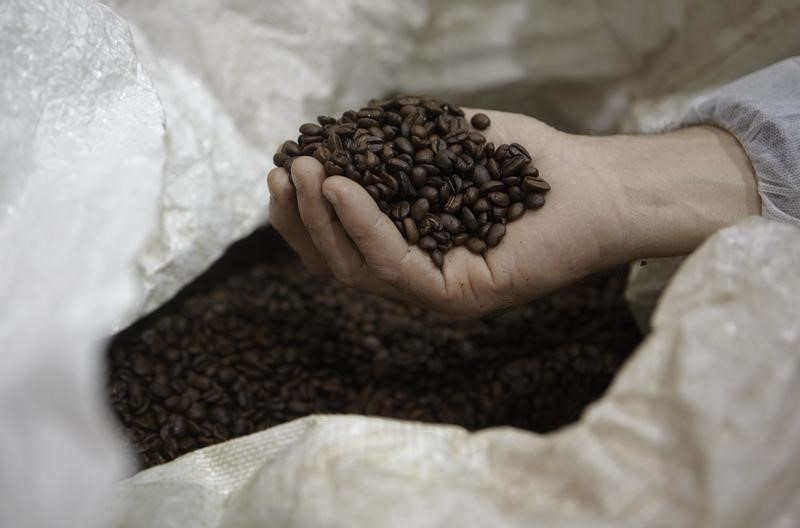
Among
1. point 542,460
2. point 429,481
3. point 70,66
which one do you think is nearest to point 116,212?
point 70,66

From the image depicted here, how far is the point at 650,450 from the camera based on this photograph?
2.77 feet

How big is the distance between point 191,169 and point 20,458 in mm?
1172

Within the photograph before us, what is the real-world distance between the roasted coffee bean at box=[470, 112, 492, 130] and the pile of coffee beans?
0.61 metres

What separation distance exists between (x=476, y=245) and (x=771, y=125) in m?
0.70

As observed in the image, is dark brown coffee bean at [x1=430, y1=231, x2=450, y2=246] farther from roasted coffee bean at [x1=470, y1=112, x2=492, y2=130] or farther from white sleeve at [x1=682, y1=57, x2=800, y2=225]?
white sleeve at [x1=682, y1=57, x2=800, y2=225]

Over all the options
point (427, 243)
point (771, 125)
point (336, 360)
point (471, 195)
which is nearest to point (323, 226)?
point (427, 243)

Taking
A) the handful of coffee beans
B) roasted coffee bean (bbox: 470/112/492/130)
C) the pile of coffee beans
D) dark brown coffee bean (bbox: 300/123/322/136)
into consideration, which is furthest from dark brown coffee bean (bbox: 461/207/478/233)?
the pile of coffee beans

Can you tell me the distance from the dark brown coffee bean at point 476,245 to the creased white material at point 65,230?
2.21ft

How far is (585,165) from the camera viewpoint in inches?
64.5

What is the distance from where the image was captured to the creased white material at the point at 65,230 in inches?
32.3

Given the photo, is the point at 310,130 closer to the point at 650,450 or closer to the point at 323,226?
the point at 323,226

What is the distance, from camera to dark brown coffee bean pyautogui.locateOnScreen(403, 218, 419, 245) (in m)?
1.49

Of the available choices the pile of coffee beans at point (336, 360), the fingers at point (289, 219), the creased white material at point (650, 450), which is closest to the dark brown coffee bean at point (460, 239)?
the fingers at point (289, 219)

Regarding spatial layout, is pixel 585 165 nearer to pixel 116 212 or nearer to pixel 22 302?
pixel 116 212
